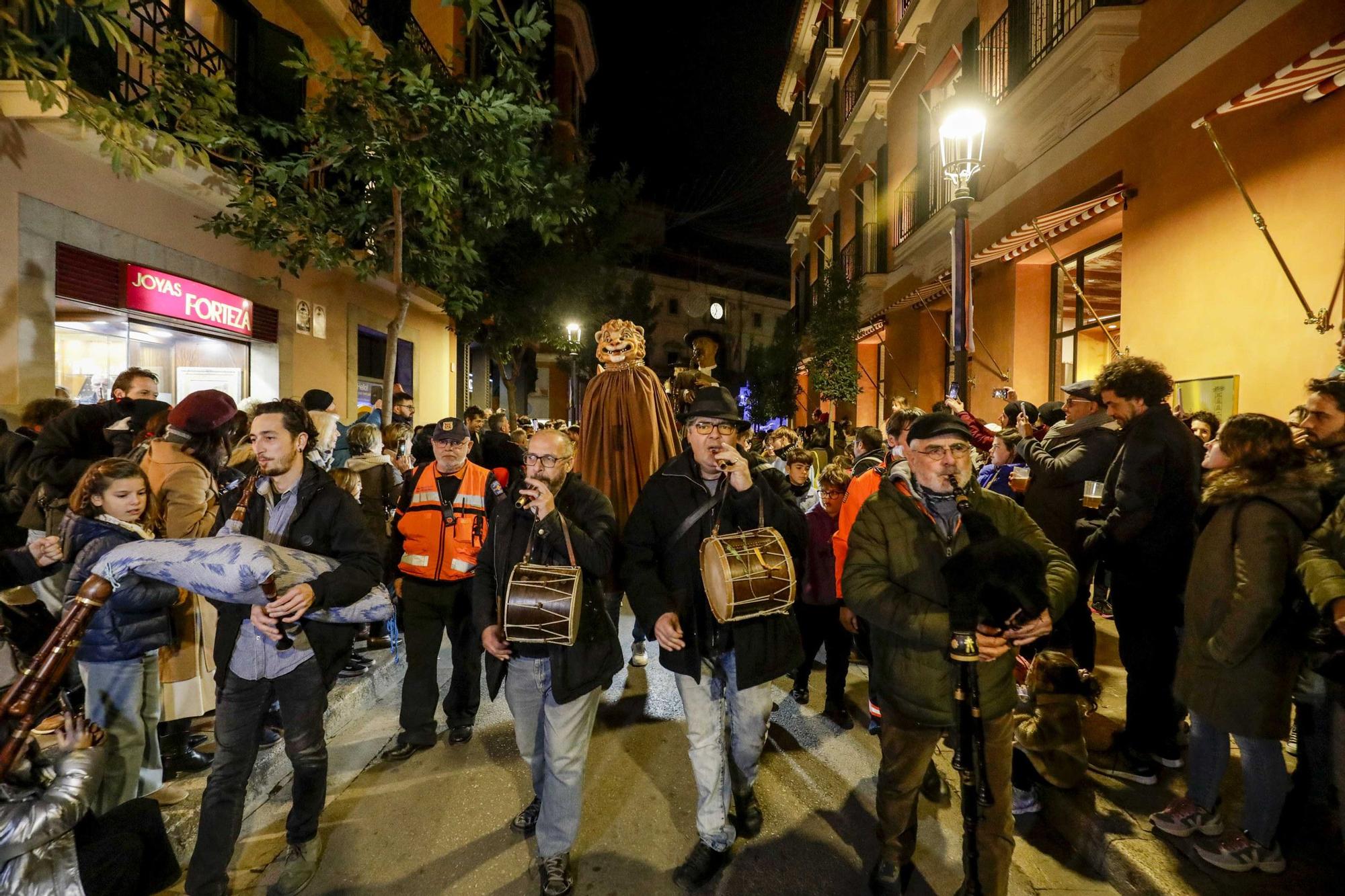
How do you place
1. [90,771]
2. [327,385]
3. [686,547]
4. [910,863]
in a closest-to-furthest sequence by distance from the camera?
1. [90,771]
2. [910,863]
3. [686,547]
4. [327,385]

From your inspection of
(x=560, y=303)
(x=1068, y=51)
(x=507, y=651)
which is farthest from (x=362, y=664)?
(x=560, y=303)

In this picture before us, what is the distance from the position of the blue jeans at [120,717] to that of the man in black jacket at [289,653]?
70cm

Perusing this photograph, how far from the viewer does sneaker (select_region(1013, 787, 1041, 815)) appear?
352cm

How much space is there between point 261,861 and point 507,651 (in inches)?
65.9

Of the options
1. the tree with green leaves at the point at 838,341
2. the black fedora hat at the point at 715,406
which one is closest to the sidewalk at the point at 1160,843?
the black fedora hat at the point at 715,406

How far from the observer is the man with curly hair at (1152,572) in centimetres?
369

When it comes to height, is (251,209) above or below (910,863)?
above

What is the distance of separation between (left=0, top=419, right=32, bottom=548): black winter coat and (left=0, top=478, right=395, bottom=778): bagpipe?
8.38 ft

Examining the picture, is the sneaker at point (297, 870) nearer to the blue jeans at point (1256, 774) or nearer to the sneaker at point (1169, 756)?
the blue jeans at point (1256, 774)

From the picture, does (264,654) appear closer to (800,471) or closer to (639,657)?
(639,657)

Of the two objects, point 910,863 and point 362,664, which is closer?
point 910,863

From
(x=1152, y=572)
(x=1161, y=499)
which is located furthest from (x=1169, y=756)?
(x=1161, y=499)

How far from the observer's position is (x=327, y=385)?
12453mm

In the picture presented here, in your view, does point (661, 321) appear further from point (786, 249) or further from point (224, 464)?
point (224, 464)
